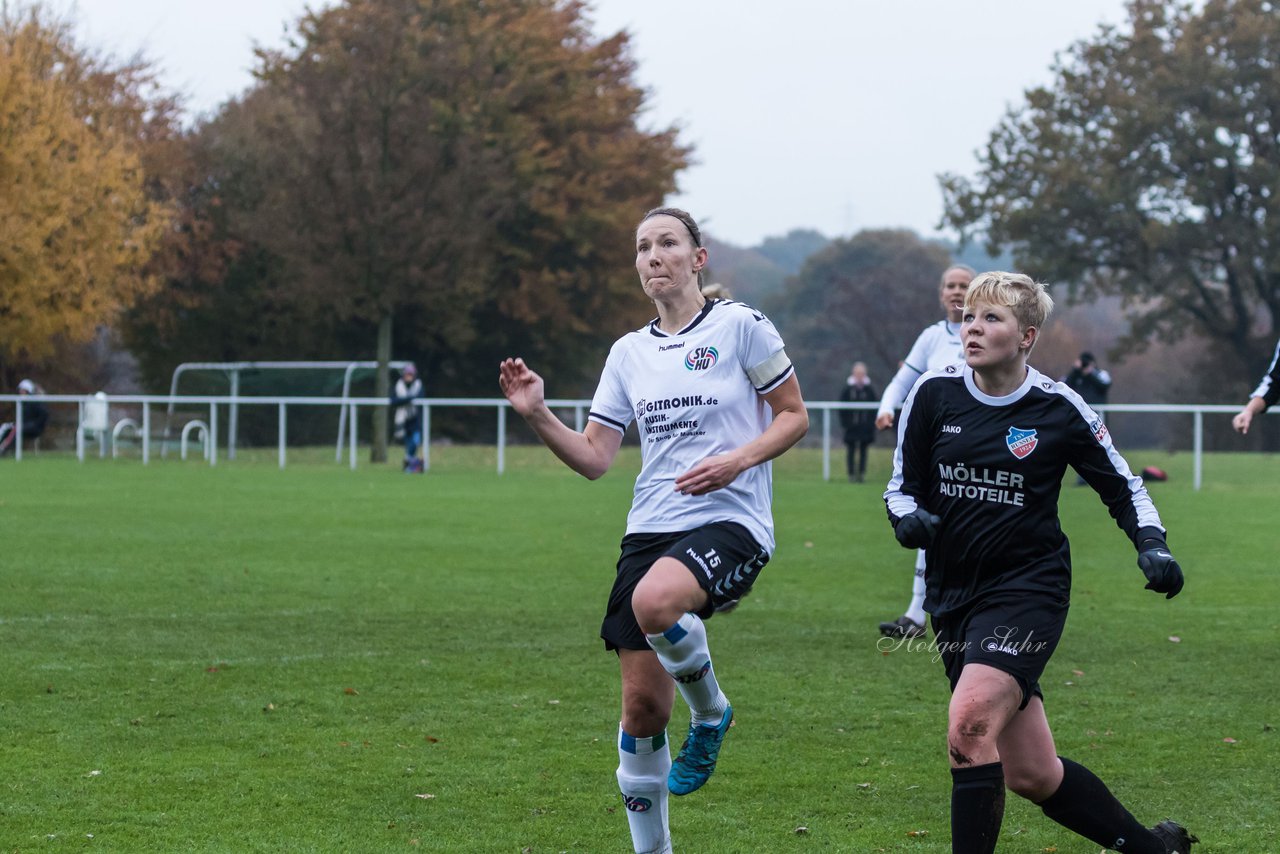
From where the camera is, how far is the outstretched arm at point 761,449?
491 cm

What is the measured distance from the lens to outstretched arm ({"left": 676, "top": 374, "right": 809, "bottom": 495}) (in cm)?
491

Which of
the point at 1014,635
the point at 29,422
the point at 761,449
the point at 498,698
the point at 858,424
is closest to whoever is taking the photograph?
the point at 1014,635

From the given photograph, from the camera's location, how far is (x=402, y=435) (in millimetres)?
28000

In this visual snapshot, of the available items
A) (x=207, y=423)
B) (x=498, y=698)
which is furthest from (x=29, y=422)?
(x=498, y=698)

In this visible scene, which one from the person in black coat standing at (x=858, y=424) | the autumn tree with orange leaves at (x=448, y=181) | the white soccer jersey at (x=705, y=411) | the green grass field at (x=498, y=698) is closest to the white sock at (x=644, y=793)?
the green grass field at (x=498, y=698)

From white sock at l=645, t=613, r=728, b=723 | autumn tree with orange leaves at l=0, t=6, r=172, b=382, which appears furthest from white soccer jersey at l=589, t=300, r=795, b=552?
autumn tree with orange leaves at l=0, t=6, r=172, b=382

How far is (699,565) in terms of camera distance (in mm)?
4918

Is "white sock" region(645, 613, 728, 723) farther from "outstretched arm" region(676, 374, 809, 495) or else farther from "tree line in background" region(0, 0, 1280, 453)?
"tree line in background" region(0, 0, 1280, 453)

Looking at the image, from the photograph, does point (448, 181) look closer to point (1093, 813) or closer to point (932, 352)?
point (932, 352)

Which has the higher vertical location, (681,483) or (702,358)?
(702,358)

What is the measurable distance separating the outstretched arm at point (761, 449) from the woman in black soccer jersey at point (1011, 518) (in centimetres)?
39

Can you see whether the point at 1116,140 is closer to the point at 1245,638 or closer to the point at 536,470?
the point at 536,470

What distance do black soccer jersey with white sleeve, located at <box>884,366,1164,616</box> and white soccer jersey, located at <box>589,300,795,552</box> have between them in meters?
0.53

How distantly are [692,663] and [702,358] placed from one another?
39.1 inches
